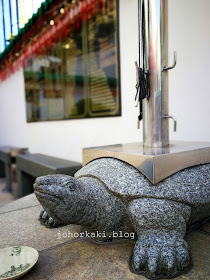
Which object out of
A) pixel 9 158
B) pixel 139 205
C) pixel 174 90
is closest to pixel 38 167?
pixel 9 158

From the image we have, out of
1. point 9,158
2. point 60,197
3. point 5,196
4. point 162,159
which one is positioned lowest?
point 5,196

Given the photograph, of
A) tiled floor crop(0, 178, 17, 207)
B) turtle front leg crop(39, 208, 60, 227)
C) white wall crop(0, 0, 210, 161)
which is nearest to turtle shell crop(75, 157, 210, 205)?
turtle front leg crop(39, 208, 60, 227)

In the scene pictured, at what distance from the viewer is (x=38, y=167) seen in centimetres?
251

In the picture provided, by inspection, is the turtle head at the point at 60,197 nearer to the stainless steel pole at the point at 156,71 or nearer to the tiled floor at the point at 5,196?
the stainless steel pole at the point at 156,71

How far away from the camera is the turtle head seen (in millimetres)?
771

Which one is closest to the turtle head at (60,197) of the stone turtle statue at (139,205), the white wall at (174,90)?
the stone turtle statue at (139,205)

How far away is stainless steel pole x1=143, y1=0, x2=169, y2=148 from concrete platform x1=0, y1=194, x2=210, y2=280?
42 centimetres

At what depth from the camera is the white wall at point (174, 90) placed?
58.5 inches

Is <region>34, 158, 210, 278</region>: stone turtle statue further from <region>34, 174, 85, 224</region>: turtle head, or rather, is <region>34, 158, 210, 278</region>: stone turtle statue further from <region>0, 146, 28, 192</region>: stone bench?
<region>0, 146, 28, 192</region>: stone bench

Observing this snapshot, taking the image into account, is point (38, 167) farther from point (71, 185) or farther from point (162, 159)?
point (162, 159)

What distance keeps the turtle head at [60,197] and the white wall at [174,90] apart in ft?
3.33

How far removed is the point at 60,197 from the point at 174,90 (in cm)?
119

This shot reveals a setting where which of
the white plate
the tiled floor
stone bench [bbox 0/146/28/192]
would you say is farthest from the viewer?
stone bench [bbox 0/146/28/192]

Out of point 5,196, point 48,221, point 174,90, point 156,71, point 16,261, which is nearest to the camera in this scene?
point 16,261
